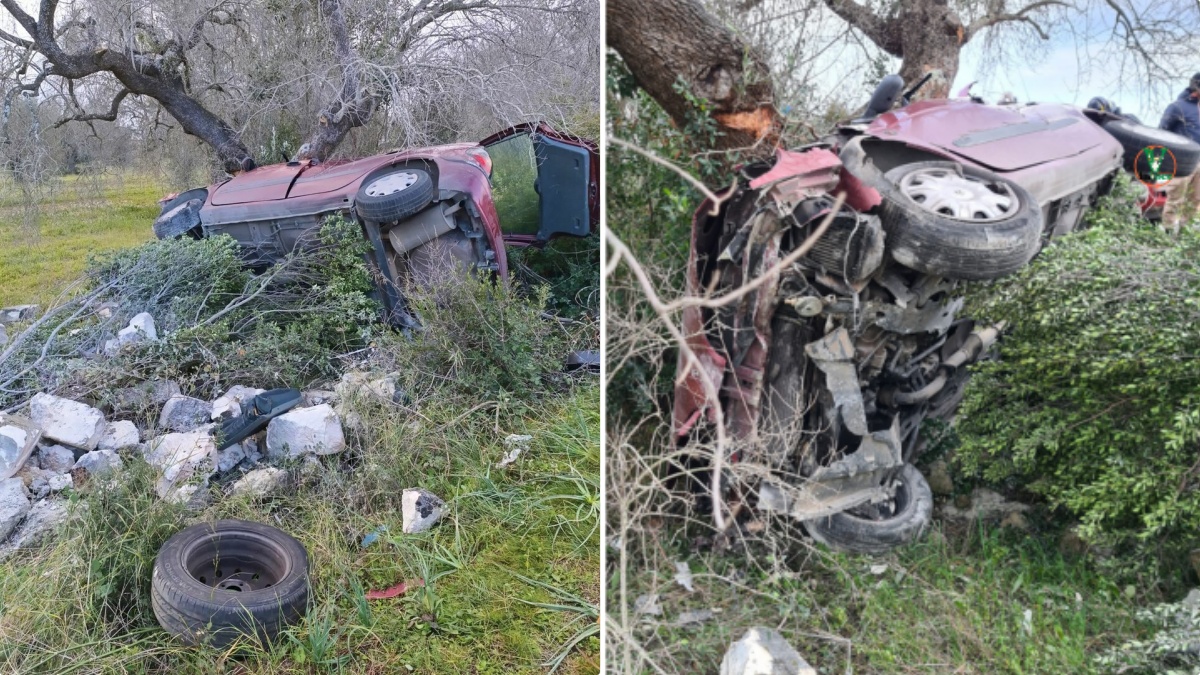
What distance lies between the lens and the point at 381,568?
3217 millimetres

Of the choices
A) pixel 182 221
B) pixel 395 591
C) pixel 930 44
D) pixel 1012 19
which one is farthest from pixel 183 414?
pixel 1012 19

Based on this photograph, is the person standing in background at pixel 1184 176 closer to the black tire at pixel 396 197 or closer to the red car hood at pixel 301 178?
the black tire at pixel 396 197

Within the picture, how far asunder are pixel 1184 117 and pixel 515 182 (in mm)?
3982

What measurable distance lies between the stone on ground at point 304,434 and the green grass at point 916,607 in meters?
1.85

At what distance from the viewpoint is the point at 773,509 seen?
9.40 ft

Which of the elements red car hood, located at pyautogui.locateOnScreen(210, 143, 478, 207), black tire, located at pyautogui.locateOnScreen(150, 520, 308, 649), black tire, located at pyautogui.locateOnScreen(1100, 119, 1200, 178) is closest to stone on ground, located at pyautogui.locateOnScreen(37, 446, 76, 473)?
black tire, located at pyautogui.locateOnScreen(150, 520, 308, 649)

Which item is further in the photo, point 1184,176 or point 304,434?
point 304,434

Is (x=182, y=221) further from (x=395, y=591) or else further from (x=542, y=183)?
(x=395, y=591)

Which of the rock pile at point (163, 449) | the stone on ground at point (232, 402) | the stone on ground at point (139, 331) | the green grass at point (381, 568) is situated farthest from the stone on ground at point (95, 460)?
the stone on ground at point (139, 331)

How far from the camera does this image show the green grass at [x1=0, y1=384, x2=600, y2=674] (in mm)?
2766

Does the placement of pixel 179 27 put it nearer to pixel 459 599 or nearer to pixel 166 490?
pixel 166 490

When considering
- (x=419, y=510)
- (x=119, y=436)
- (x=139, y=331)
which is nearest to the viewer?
(x=419, y=510)

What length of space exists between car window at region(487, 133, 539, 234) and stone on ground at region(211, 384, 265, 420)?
6.88 feet

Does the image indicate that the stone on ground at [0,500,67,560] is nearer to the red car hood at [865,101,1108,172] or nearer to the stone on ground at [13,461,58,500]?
the stone on ground at [13,461,58,500]
